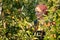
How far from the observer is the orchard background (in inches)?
115

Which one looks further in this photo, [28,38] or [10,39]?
[10,39]

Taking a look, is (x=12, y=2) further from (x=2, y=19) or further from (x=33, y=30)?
(x=33, y=30)

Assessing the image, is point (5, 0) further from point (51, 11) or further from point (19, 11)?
point (51, 11)

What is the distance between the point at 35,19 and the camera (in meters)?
3.61

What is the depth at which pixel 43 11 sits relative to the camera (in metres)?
3.38

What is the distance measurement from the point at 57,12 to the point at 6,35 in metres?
0.98

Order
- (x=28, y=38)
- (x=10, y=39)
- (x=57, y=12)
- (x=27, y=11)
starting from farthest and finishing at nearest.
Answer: (x=27, y=11) < (x=10, y=39) < (x=28, y=38) < (x=57, y=12)

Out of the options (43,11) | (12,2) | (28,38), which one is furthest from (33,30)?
(12,2)

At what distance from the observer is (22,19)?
3.30m

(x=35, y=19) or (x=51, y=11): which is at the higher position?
(x=51, y=11)

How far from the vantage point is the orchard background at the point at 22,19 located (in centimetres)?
292

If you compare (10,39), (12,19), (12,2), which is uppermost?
(12,2)

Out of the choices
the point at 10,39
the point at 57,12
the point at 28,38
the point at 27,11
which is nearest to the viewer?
the point at 57,12

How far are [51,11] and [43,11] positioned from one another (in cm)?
41
